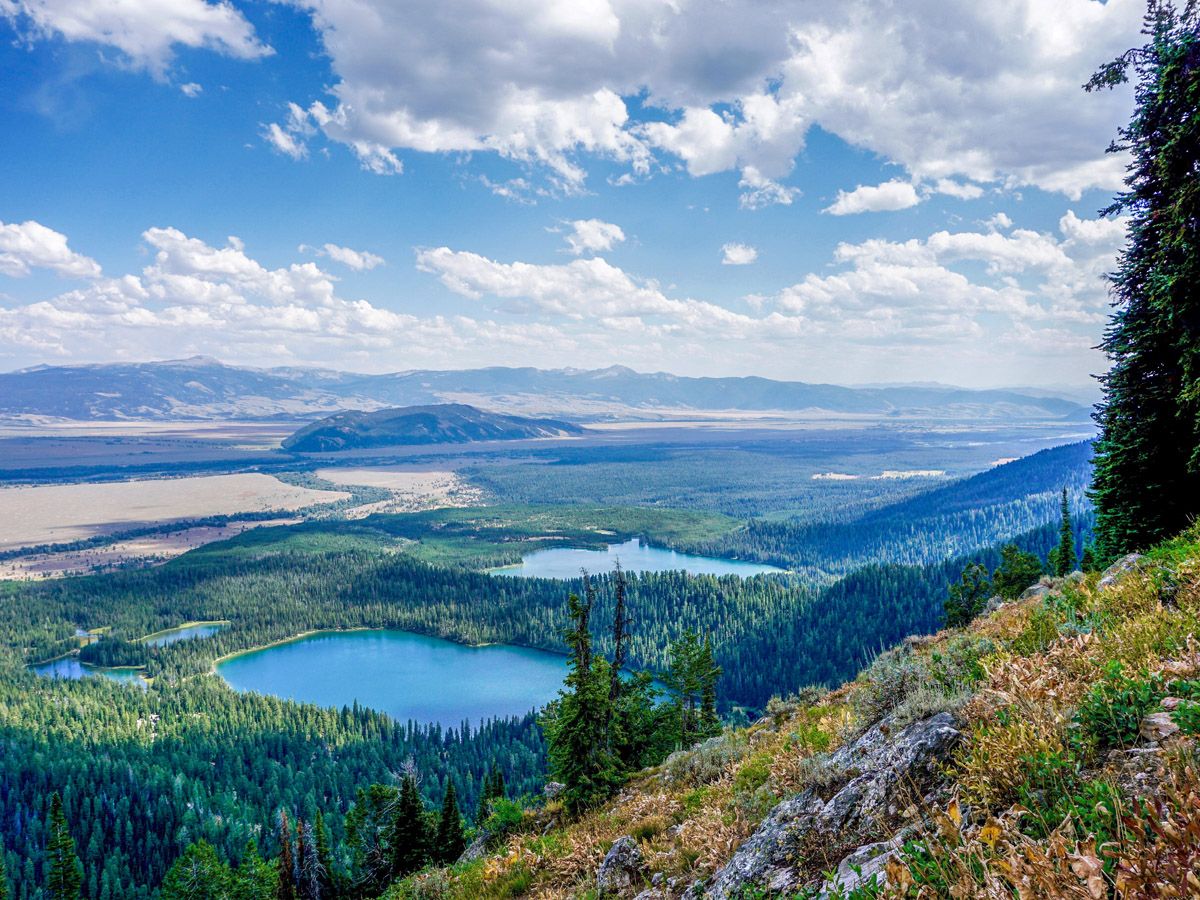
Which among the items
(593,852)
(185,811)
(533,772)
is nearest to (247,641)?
(185,811)

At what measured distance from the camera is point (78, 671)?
14112cm

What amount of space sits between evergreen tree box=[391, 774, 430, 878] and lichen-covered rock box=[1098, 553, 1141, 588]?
110 ft

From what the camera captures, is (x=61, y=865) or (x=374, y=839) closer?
(x=374, y=839)

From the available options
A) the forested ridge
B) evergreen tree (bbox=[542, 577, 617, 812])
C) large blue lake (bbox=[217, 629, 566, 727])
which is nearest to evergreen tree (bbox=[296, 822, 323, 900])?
evergreen tree (bbox=[542, 577, 617, 812])

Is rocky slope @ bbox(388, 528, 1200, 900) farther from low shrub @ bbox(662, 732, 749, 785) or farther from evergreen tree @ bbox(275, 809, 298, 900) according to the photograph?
evergreen tree @ bbox(275, 809, 298, 900)

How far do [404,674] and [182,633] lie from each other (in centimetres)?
6726

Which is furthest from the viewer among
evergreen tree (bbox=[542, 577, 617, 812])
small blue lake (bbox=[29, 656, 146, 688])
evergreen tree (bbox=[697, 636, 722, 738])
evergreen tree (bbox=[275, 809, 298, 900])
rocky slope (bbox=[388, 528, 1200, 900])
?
small blue lake (bbox=[29, 656, 146, 688])

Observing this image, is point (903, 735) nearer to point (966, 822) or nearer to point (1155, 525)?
point (966, 822)

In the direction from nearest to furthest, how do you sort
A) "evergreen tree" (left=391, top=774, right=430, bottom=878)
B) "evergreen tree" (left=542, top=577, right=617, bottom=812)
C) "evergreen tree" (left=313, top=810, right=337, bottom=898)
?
"evergreen tree" (left=542, top=577, right=617, bottom=812)
"evergreen tree" (left=391, top=774, right=430, bottom=878)
"evergreen tree" (left=313, top=810, right=337, bottom=898)

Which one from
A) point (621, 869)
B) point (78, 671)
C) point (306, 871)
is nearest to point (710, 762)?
point (621, 869)

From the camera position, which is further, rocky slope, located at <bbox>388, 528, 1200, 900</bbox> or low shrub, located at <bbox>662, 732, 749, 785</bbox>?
low shrub, located at <bbox>662, 732, 749, 785</bbox>

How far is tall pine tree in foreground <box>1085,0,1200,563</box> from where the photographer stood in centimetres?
1762

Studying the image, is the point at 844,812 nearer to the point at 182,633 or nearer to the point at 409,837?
the point at 409,837

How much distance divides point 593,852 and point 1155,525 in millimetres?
22501
